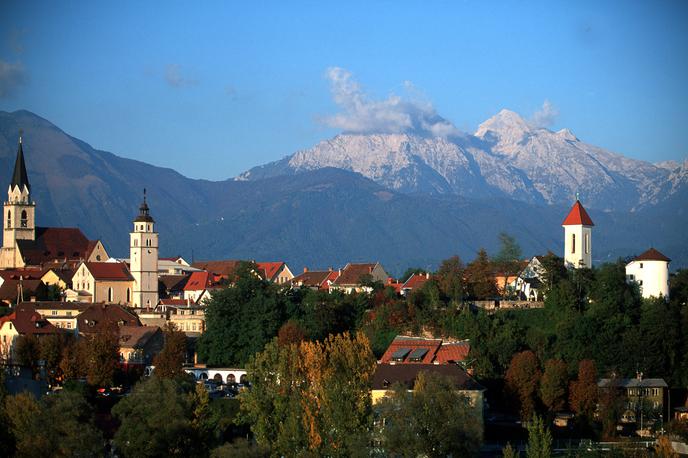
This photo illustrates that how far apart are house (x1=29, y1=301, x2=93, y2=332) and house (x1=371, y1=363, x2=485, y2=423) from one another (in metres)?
27.1

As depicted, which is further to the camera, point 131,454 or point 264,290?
point 264,290

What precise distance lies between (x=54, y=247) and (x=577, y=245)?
4467 centimetres

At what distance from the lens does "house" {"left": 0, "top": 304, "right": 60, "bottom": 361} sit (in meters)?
73.6

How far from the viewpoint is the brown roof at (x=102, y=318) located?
260ft

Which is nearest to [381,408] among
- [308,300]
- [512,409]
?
[512,409]

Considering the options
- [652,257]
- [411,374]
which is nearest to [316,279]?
[652,257]

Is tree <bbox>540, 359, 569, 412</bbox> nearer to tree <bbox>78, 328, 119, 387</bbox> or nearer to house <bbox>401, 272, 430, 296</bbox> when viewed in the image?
tree <bbox>78, 328, 119, 387</bbox>

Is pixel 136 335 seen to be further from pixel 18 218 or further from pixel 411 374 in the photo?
pixel 18 218

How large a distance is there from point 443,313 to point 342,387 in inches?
911

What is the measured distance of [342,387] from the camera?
50.7 m

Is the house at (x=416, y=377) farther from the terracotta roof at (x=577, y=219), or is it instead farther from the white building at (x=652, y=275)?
the terracotta roof at (x=577, y=219)

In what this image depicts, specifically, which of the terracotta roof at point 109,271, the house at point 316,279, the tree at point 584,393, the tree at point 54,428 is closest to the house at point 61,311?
the terracotta roof at point 109,271

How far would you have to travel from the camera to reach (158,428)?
163 ft

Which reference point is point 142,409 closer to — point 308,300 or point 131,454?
point 131,454
